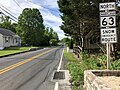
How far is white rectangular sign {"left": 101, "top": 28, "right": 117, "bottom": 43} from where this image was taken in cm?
955

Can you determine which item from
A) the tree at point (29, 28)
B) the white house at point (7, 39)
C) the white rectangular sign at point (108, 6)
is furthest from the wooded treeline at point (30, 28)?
the white rectangular sign at point (108, 6)

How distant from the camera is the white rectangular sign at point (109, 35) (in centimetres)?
955

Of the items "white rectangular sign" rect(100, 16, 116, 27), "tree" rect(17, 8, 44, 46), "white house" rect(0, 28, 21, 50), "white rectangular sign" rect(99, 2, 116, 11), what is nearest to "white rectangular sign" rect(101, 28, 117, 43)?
"white rectangular sign" rect(100, 16, 116, 27)

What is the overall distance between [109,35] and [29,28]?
8046cm

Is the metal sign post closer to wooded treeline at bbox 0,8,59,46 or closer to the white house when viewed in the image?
the white house

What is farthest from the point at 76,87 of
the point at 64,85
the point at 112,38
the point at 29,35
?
the point at 29,35

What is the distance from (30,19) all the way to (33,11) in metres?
4.12

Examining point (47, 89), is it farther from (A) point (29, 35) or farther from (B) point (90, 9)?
(A) point (29, 35)

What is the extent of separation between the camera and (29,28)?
88.9 meters

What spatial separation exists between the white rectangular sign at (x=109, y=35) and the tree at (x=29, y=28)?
79.4 metres

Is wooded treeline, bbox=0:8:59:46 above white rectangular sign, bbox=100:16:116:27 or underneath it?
above

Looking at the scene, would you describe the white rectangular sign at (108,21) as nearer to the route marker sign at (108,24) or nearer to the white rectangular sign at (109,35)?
the route marker sign at (108,24)

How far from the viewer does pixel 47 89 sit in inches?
398

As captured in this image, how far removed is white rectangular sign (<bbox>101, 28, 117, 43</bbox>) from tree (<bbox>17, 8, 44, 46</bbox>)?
261 feet
